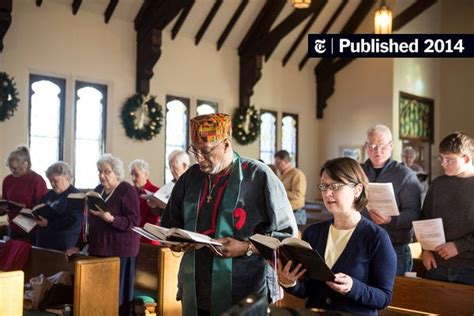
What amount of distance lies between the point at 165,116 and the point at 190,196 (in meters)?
7.68

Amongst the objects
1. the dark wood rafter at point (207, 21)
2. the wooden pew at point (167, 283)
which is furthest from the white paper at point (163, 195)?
the dark wood rafter at point (207, 21)

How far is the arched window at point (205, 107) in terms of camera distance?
433 inches

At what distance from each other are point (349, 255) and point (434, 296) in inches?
50.4

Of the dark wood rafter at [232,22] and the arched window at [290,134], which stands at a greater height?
the dark wood rafter at [232,22]

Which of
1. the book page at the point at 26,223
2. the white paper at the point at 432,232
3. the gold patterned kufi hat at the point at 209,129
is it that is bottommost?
the book page at the point at 26,223

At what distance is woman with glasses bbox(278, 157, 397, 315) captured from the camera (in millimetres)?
2314

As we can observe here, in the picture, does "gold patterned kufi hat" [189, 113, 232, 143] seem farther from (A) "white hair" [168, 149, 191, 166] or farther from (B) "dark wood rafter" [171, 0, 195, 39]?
(B) "dark wood rafter" [171, 0, 195, 39]

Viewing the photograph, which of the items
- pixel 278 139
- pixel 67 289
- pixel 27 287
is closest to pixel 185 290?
pixel 67 289

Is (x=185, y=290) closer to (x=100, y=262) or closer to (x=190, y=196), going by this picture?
(x=190, y=196)

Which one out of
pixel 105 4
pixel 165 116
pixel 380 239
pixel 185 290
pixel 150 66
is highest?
pixel 105 4

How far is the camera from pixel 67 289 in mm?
4594

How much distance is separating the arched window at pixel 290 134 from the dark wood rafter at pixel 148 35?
12.5ft

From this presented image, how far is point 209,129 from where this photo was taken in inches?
107

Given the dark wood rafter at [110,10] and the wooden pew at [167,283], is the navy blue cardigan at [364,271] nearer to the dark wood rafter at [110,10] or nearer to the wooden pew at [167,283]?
the wooden pew at [167,283]
